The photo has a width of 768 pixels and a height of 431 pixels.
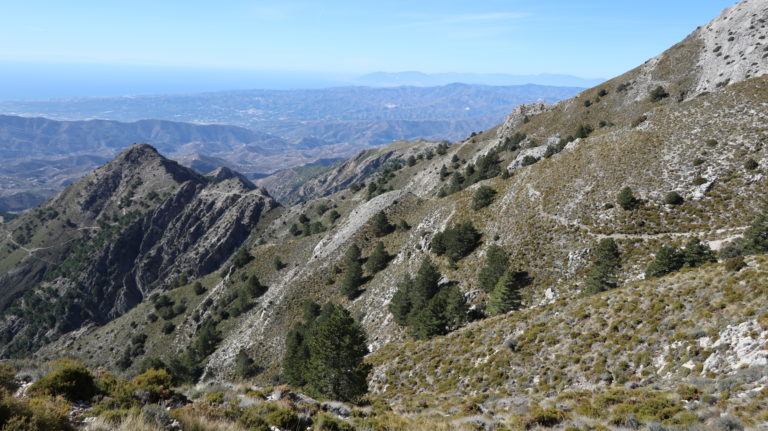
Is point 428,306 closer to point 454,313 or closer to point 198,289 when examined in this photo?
point 454,313

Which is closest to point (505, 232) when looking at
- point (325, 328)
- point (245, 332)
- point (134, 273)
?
point (325, 328)

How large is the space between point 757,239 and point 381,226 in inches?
2419

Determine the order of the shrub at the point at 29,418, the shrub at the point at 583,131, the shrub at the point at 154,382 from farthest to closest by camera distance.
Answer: the shrub at the point at 583,131
the shrub at the point at 154,382
the shrub at the point at 29,418

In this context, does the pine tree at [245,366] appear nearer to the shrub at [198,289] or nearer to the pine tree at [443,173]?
the shrub at [198,289]

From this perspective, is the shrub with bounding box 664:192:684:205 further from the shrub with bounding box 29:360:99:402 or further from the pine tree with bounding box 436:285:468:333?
the shrub with bounding box 29:360:99:402

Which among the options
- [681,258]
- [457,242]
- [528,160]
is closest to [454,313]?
[457,242]

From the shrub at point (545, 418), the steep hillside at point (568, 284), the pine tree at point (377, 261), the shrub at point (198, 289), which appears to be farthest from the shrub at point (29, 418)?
the shrub at point (198, 289)

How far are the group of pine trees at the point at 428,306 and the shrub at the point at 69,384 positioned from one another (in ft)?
111

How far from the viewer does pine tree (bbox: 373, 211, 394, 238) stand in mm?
83375

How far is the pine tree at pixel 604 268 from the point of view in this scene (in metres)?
38.1

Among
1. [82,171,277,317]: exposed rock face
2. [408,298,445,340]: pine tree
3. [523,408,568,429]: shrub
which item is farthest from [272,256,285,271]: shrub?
[82,171,277,317]: exposed rock face

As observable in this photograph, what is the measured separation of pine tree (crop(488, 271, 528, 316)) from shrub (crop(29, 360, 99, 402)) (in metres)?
37.7

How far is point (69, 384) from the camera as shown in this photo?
53.9 ft

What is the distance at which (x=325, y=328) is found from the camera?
1286 inches
